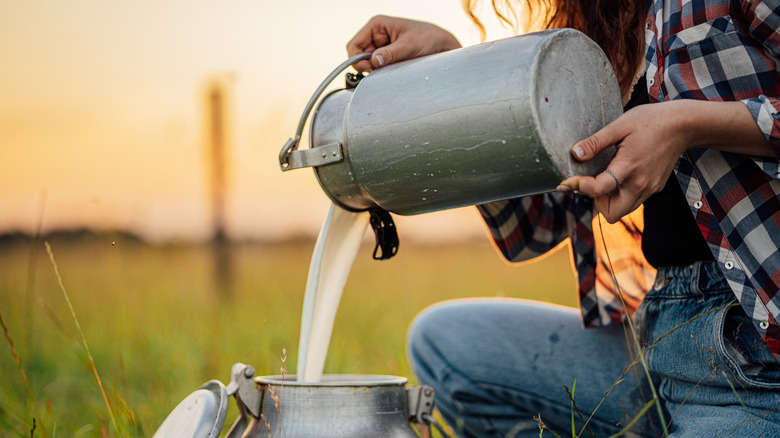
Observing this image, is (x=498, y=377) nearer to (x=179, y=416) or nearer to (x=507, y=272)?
(x=179, y=416)

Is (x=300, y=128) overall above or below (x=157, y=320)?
above

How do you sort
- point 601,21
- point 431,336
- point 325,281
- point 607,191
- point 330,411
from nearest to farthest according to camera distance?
point 607,191 < point 330,411 < point 325,281 < point 601,21 < point 431,336

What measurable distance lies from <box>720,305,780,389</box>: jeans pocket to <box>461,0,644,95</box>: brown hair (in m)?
0.44

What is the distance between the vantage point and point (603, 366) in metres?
1.35

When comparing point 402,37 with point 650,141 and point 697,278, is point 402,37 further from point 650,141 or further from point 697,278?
point 697,278

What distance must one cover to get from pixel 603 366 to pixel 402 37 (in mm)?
752

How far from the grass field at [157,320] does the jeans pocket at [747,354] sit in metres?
0.70

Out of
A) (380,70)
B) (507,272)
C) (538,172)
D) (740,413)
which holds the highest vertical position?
(380,70)

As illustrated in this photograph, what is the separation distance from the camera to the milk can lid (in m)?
0.90

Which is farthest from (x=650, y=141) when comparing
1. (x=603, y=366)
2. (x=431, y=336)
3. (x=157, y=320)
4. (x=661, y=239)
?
(x=157, y=320)

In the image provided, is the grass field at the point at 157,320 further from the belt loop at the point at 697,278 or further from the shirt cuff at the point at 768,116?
the shirt cuff at the point at 768,116

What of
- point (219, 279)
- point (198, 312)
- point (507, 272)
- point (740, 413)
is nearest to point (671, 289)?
point (740, 413)

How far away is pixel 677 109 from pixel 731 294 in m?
0.34

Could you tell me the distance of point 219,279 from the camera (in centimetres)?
432
